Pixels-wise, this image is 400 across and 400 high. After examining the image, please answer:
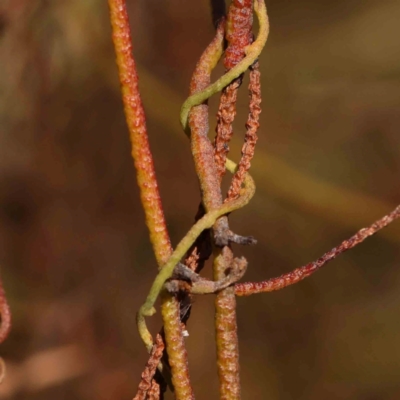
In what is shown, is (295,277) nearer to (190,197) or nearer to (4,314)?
(4,314)

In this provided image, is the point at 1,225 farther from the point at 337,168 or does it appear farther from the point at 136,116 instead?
the point at 136,116

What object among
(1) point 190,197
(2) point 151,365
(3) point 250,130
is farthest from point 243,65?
(1) point 190,197

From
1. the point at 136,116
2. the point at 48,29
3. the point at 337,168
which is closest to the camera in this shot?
the point at 136,116

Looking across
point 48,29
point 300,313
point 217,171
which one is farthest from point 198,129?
point 300,313

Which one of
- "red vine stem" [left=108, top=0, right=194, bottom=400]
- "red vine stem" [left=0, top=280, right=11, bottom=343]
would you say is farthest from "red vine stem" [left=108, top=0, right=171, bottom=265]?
"red vine stem" [left=0, top=280, right=11, bottom=343]

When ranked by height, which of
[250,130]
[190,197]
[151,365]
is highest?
[190,197]

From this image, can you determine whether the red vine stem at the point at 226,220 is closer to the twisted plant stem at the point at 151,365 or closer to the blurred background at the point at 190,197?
the twisted plant stem at the point at 151,365

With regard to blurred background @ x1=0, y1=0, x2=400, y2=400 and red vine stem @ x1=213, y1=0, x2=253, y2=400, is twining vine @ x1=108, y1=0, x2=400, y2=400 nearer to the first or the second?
red vine stem @ x1=213, y1=0, x2=253, y2=400
